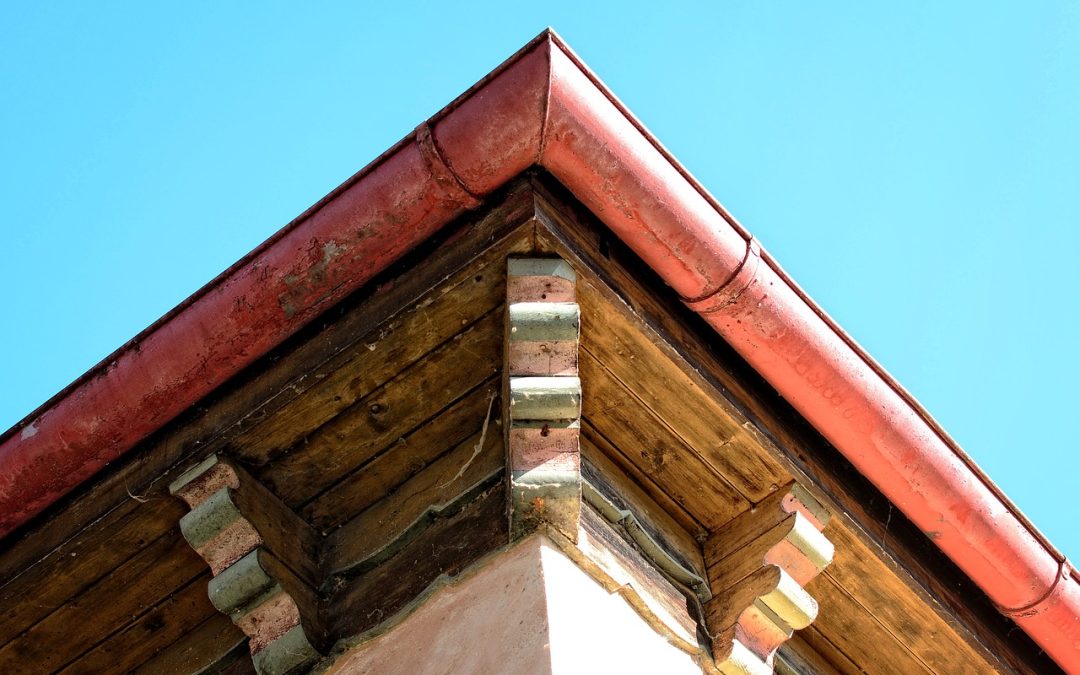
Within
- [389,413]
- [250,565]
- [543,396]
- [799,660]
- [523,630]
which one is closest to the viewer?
[523,630]

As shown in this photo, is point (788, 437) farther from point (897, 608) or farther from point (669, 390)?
point (897, 608)

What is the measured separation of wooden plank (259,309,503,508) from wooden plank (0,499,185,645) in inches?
11.7

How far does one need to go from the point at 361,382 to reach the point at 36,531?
37.8 inches

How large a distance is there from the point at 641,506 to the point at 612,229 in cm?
73

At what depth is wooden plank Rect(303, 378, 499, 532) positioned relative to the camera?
363 centimetres

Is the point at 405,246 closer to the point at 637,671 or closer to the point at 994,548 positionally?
the point at 637,671

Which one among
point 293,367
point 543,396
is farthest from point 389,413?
point 543,396

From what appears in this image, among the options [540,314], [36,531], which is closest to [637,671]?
[540,314]

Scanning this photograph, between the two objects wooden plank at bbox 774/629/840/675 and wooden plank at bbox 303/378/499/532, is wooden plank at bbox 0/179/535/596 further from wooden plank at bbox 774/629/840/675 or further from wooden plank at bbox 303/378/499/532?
wooden plank at bbox 774/629/840/675

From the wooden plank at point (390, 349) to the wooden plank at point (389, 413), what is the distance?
3 cm

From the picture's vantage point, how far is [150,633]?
3.77m

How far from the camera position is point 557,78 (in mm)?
3275

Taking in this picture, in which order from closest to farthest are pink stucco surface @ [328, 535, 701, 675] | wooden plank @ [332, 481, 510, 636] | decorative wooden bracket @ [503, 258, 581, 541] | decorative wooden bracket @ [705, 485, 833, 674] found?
pink stucco surface @ [328, 535, 701, 675]
decorative wooden bracket @ [503, 258, 581, 541]
wooden plank @ [332, 481, 510, 636]
decorative wooden bracket @ [705, 485, 833, 674]

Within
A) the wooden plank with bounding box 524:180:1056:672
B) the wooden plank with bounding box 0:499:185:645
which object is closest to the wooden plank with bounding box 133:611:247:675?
the wooden plank with bounding box 0:499:185:645
